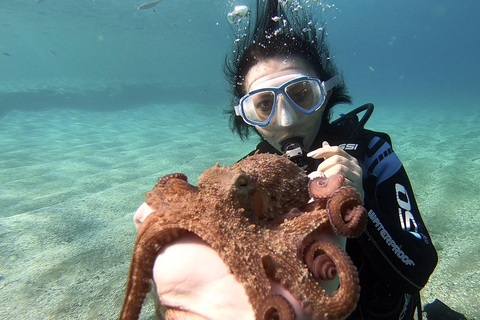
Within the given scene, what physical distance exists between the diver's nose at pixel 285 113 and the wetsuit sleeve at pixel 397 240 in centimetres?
87

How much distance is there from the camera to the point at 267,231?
111 centimetres

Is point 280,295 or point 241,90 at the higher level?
point 241,90

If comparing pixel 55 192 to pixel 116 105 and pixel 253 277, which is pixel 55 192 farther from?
pixel 116 105

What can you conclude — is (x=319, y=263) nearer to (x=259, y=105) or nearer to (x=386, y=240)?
(x=386, y=240)

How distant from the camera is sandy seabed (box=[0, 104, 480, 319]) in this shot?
3316 mm

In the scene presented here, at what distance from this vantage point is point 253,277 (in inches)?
36.8

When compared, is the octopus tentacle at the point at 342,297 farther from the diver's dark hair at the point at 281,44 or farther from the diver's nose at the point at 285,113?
the diver's dark hair at the point at 281,44

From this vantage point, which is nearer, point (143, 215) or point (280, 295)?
point (280, 295)

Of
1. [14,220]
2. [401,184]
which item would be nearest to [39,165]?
[14,220]

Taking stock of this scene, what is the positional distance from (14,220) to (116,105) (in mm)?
27692

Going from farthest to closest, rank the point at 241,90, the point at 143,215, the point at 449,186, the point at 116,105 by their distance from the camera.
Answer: the point at 116,105 → the point at 449,186 → the point at 241,90 → the point at 143,215

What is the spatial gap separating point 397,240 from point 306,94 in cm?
158

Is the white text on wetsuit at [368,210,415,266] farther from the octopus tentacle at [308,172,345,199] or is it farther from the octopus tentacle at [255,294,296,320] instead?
the octopus tentacle at [255,294,296,320]

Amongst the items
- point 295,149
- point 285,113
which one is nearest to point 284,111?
Result: point 285,113
